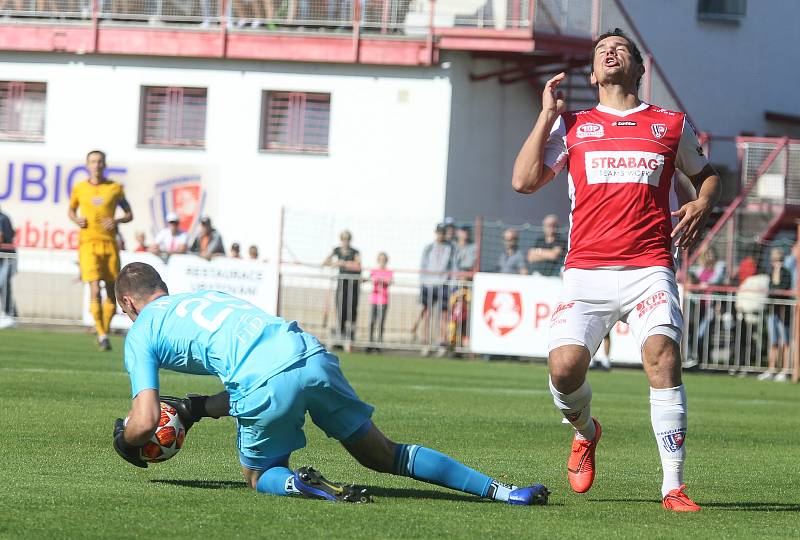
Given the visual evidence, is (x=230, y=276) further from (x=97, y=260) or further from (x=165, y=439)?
(x=165, y=439)

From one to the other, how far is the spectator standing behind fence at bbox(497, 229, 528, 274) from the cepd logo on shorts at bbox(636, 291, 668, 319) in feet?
50.4

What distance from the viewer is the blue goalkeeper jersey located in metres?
6.56

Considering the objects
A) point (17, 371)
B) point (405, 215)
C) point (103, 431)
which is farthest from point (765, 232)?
point (103, 431)

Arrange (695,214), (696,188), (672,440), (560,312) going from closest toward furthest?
(672,440) → (695,214) → (560,312) → (696,188)

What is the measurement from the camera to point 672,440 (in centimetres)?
711

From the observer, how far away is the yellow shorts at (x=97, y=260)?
17969 millimetres

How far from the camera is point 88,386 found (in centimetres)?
1297

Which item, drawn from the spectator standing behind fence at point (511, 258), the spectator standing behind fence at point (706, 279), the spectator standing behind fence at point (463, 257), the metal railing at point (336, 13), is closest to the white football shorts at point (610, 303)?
the spectator standing behind fence at point (706, 279)

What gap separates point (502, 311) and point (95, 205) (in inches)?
269

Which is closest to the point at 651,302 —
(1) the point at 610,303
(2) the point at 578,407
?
(1) the point at 610,303

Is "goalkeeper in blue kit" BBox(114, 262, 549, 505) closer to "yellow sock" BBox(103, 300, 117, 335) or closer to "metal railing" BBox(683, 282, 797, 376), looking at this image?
"yellow sock" BBox(103, 300, 117, 335)

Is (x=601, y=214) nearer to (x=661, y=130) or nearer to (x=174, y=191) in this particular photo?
(x=661, y=130)

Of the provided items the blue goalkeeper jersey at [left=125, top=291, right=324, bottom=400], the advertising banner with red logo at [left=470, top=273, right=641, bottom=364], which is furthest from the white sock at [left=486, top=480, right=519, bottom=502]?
the advertising banner with red logo at [left=470, top=273, right=641, bottom=364]

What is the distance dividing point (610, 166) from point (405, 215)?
20826 millimetres
